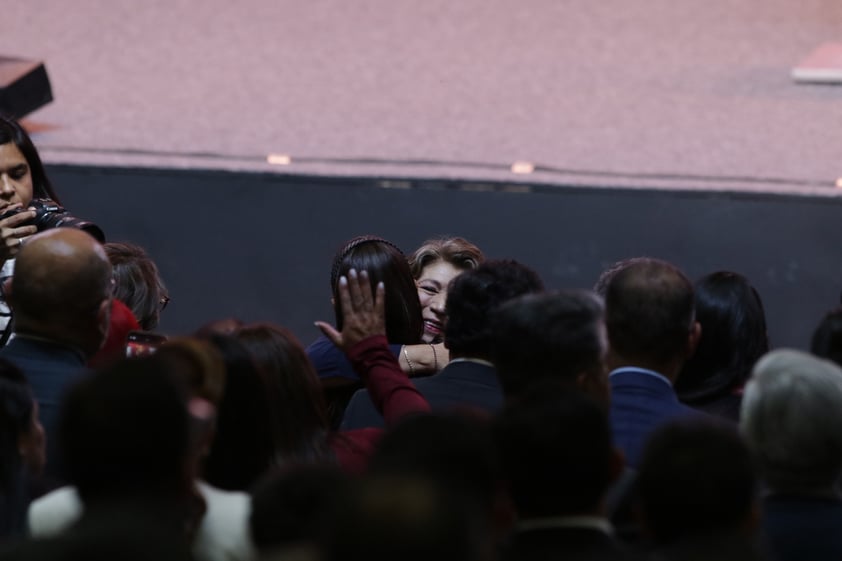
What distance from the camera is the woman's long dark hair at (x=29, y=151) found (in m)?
2.84

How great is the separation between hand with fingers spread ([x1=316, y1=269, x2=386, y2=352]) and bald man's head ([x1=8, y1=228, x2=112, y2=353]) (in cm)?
36

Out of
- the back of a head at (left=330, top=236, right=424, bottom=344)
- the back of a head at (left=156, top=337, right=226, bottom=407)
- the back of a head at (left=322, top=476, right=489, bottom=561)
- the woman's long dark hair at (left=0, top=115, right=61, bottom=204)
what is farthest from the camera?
the woman's long dark hair at (left=0, top=115, right=61, bottom=204)

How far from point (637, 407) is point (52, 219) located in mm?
Answer: 1274

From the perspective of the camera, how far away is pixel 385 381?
215 centimetres

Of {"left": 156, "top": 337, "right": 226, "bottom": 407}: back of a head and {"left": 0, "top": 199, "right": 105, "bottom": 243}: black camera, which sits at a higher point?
{"left": 0, "top": 199, "right": 105, "bottom": 243}: black camera

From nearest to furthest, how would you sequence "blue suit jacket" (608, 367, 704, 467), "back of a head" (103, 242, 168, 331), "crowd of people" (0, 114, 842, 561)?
"crowd of people" (0, 114, 842, 561) < "blue suit jacket" (608, 367, 704, 467) < "back of a head" (103, 242, 168, 331)

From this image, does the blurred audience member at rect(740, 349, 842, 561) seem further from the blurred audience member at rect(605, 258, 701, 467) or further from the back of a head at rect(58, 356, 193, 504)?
the back of a head at rect(58, 356, 193, 504)

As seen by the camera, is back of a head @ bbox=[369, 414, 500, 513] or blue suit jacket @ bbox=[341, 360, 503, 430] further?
blue suit jacket @ bbox=[341, 360, 503, 430]

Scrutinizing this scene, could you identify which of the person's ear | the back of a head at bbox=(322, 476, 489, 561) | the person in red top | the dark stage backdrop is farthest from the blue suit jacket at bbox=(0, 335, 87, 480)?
the dark stage backdrop

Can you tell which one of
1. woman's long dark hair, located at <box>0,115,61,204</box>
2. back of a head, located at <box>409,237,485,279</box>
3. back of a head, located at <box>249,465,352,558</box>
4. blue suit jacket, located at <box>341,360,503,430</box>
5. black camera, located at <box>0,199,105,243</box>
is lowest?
blue suit jacket, located at <box>341,360,503,430</box>

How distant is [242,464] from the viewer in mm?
1776

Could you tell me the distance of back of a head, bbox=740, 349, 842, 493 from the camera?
1.66 metres

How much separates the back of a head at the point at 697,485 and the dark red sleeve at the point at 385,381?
65cm

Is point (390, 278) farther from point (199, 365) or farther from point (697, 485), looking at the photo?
point (697, 485)
